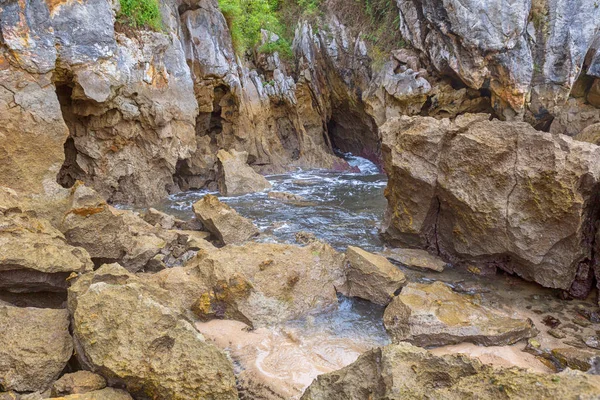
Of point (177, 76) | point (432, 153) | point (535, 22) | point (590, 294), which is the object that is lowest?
point (590, 294)

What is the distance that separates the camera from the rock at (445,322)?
463 cm

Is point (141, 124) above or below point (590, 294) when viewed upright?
above

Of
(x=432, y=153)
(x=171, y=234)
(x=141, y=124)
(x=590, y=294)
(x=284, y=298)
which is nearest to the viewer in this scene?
(x=284, y=298)

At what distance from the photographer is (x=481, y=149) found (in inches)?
239

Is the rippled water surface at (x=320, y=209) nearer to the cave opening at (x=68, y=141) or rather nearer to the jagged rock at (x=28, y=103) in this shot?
the cave opening at (x=68, y=141)

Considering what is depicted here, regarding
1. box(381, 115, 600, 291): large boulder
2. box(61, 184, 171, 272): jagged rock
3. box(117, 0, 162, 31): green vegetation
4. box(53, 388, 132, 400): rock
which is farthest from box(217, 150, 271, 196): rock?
box(53, 388, 132, 400): rock

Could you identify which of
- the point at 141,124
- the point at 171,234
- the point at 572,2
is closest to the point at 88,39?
the point at 141,124

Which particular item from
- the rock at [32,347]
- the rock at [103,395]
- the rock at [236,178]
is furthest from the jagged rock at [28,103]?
→ the rock at [103,395]

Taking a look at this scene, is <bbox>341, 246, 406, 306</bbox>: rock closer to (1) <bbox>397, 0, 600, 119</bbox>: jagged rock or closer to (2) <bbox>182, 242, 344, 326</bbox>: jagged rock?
(2) <bbox>182, 242, 344, 326</bbox>: jagged rock

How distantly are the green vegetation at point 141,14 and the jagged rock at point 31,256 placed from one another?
751cm

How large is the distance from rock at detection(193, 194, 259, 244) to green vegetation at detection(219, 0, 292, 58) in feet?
31.8

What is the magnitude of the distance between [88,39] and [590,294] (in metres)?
10.4

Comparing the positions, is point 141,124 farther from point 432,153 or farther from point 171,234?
point 432,153

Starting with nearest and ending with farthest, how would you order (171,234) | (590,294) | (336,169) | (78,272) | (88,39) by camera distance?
(78,272) < (590,294) < (171,234) < (88,39) < (336,169)
